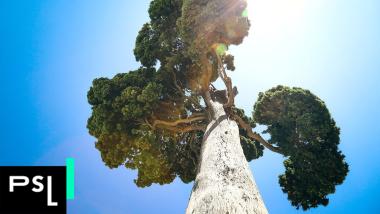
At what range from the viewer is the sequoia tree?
1404cm

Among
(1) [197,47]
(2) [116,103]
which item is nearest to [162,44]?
(1) [197,47]

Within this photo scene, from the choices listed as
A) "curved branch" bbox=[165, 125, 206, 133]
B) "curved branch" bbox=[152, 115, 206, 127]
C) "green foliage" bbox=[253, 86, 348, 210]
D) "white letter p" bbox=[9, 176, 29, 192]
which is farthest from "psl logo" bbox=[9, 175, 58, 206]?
"green foliage" bbox=[253, 86, 348, 210]

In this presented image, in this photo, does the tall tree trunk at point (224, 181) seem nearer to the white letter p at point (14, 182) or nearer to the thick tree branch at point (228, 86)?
the thick tree branch at point (228, 86)

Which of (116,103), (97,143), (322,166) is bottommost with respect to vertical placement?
(322,166)

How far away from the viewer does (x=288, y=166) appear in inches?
690

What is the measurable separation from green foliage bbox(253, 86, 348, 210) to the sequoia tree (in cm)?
4

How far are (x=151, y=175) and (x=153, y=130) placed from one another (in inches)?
78.2

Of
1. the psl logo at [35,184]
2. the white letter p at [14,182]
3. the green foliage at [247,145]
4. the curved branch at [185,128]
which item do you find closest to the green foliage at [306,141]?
the green foliage at [247,145]

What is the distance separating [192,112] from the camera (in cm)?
1716

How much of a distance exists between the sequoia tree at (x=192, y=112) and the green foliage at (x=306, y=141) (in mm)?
43

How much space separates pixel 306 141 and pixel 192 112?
17.4 ft

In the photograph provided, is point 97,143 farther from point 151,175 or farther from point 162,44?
point 162,44

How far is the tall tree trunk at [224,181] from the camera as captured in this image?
25.2 ft

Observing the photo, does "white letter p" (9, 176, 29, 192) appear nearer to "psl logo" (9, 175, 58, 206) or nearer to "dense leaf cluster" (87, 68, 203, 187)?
"psl logo" (9, 175, 58, 206)
